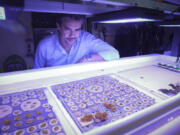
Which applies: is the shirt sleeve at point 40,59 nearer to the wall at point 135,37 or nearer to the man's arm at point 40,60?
the man's arm at point 40,60

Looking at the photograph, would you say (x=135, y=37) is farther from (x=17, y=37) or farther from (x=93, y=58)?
(x=17, y=37)

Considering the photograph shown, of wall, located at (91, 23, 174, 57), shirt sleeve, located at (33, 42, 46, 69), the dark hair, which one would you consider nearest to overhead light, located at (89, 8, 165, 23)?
the dark hair

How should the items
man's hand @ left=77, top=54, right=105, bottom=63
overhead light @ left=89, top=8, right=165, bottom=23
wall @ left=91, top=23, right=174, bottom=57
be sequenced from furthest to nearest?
wall @ left=91, top=23, right=174, bottom=57 → man's hand @ left=77, top=54, right=105, bottom=63 → overhead light @ left=89, top=8, right=165, bottom=23

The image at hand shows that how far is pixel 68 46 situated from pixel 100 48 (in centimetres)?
69

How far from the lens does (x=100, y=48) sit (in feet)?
9.30

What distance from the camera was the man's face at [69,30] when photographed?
8.48ft

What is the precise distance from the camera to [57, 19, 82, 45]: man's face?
2.58 m

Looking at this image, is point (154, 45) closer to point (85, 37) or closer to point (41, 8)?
point (85, 37)

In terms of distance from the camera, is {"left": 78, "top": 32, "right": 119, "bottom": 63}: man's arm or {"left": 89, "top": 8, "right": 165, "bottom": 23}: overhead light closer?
{"left": 89, "top": 8, "right": 165, "bottom": 23}: overhead light

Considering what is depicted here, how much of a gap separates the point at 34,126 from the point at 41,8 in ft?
6.64

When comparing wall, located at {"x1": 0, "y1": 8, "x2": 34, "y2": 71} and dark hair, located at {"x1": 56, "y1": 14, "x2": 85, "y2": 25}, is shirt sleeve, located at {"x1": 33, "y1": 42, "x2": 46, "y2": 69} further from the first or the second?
dark hair, located at {"x1": 56, "y1": 14, "x2": 85, "y2": 25}

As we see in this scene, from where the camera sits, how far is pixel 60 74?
1478 millimetres

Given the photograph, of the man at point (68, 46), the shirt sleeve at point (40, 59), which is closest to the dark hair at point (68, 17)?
the man at point (68, 46)

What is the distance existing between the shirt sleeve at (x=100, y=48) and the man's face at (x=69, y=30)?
0.89 ft
